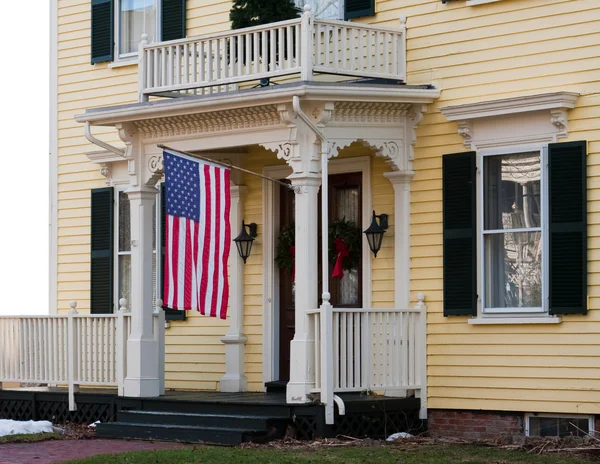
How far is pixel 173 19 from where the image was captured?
59.7 feet

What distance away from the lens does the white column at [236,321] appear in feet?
56.0

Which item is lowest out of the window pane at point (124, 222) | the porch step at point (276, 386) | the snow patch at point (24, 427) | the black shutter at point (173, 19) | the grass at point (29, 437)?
the grass at point (29, 437)

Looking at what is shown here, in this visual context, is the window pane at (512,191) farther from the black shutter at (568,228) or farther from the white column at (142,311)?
the white column at (142,311)

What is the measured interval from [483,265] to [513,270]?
36cm

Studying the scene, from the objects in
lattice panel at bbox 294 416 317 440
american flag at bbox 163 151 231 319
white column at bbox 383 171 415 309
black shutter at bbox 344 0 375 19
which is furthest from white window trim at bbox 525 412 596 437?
black shutter at bbox 344 0 375 19

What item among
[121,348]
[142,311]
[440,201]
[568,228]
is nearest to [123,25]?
[142,311]

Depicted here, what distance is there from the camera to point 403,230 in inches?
606

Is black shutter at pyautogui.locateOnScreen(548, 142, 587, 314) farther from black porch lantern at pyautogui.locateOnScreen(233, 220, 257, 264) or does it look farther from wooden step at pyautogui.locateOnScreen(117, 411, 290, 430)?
black porch lantern at pyautogui.locateOnScreen(233, 220, 257, 264)

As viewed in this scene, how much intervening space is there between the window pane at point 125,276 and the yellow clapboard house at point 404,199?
1463 millimetres

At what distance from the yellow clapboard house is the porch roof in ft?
0.09

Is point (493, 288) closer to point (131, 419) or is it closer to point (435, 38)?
point (435, 38)

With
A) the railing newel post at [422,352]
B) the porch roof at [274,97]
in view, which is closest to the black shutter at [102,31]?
the porch roof at [274,97]

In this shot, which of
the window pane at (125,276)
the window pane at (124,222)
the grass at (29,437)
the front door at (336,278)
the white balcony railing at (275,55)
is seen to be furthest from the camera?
the window pane at (124,222)

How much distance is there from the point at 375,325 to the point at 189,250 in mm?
2360
